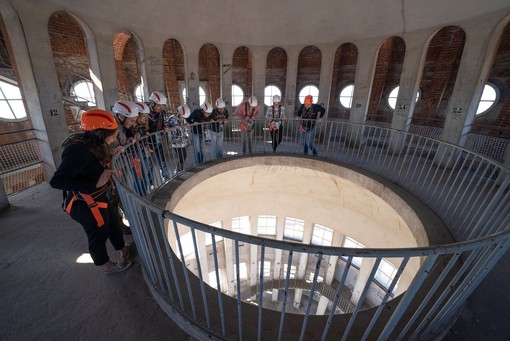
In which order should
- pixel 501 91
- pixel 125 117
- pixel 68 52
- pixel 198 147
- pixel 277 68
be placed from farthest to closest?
pixel 277 68 < pixel 68 52 < pixel 501 91 < pixel 198 147 < pixel 125 117

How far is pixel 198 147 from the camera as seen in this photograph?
19.7ft

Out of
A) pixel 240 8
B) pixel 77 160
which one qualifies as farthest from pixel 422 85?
pixel 77 160

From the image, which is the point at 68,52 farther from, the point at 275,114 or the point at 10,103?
the point at 275,114

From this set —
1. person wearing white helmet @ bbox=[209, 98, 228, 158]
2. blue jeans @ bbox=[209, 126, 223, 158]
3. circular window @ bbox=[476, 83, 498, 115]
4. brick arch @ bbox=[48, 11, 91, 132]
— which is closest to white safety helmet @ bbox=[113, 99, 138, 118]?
person wearing white helmet @ bbox=[209, 98, 228, 158]

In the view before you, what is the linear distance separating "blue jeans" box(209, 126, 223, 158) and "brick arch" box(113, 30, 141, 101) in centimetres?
912

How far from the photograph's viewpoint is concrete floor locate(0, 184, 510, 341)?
210cm

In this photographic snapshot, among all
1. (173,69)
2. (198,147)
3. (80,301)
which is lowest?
(80,301)

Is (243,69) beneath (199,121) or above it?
above

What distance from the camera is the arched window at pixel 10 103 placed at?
9.28 metres

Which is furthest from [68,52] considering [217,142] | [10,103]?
[217,142]

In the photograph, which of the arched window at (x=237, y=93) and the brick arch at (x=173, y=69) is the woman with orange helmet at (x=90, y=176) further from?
the arched window at (x=237, y=93)

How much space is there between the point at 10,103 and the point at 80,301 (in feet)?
37.8

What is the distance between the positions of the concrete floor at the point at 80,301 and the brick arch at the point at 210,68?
41.6 feet

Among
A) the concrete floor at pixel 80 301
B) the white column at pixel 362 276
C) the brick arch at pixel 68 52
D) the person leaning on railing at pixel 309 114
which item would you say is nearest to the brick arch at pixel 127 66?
the brick arch at pixel 68 52
